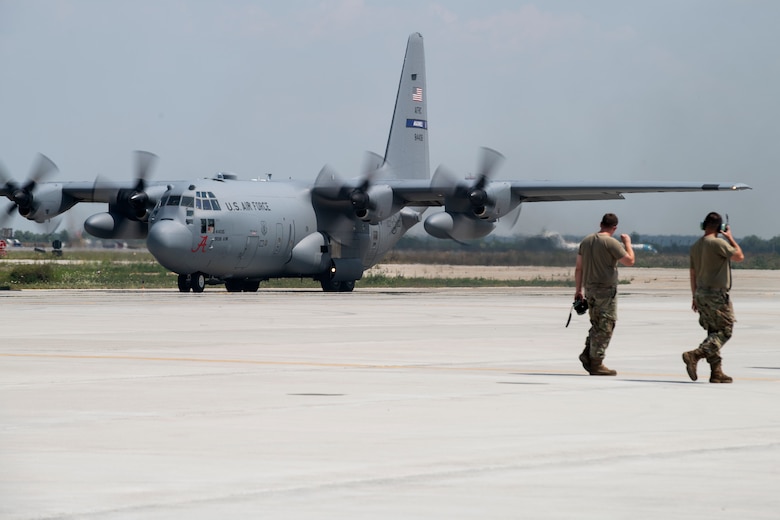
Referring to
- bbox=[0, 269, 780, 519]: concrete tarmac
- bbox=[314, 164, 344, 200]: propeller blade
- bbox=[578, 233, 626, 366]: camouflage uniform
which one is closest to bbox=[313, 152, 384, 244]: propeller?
bbox=[314, 164, 344, 200]: propeller blade

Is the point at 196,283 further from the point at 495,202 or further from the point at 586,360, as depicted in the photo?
the point at 586,360

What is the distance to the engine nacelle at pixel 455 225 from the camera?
4692cm

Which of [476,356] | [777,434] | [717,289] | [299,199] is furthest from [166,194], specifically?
[777,434]

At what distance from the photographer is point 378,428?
35.6 ft

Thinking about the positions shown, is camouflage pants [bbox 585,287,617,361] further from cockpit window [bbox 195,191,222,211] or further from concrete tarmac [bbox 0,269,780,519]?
cockpit window [bbox 195,191,222,211]

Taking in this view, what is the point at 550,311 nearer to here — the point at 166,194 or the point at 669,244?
the point at 166,194

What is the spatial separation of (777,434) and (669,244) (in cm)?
6112

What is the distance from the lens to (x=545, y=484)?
8.20 metres

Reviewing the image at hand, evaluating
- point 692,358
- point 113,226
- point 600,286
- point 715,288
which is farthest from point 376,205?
point 692,358

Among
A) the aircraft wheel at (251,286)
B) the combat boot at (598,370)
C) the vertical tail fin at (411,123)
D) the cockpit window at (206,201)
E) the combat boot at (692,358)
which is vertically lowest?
the aircraft wheel at (251,286)

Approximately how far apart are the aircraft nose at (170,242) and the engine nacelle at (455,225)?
29.0 ft

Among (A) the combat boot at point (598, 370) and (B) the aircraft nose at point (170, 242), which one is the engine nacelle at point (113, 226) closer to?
(B) the aircraft nose at point (170, 242)

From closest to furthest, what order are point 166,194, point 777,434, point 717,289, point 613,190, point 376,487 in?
1. point 376,487
2. point 777,434
3. point 717,289
4. point 166,194
5. point 613,190

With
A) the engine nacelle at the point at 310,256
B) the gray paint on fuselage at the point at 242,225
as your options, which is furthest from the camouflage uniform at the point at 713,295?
the engine nacelle at the point at 310,256
